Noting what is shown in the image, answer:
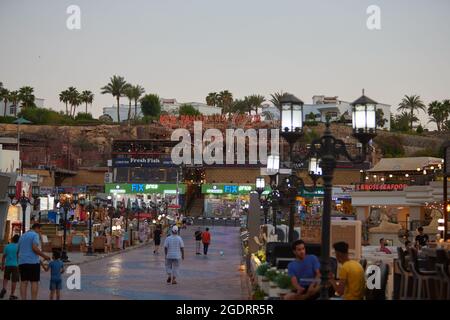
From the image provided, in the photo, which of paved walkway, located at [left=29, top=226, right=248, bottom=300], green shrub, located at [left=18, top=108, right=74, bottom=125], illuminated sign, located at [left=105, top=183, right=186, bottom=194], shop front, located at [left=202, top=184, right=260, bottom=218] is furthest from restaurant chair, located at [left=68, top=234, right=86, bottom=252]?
green shrub, located at [left=18, top=108, right=74, bottom=125]

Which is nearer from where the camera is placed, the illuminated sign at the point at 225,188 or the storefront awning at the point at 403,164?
the storefront awning at the point at 403,164

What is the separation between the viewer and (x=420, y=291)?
38.2ft

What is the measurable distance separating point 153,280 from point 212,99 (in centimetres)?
13951

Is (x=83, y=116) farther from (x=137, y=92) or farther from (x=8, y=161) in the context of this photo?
(x=8, y=161)

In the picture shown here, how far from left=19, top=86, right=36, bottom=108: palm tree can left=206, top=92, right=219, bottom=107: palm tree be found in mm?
33024

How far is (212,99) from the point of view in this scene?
527 feet

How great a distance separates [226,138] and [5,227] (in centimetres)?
7747

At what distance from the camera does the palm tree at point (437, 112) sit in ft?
435

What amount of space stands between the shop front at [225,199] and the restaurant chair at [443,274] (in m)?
83.3

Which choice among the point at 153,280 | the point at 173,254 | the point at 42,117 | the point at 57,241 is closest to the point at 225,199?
the point at 42,117

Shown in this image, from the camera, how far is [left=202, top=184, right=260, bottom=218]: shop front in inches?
3807

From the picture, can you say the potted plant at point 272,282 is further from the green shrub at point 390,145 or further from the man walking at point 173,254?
the green shrub at point 390,145

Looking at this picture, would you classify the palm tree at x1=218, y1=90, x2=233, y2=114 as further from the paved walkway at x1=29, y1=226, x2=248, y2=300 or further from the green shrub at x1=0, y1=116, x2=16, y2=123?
the paved walkway at x1=29, y1=226, x2=248, y2=300

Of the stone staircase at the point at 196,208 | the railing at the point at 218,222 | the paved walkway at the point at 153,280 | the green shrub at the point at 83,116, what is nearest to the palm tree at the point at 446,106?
the stone staircase at the point at 196,208
